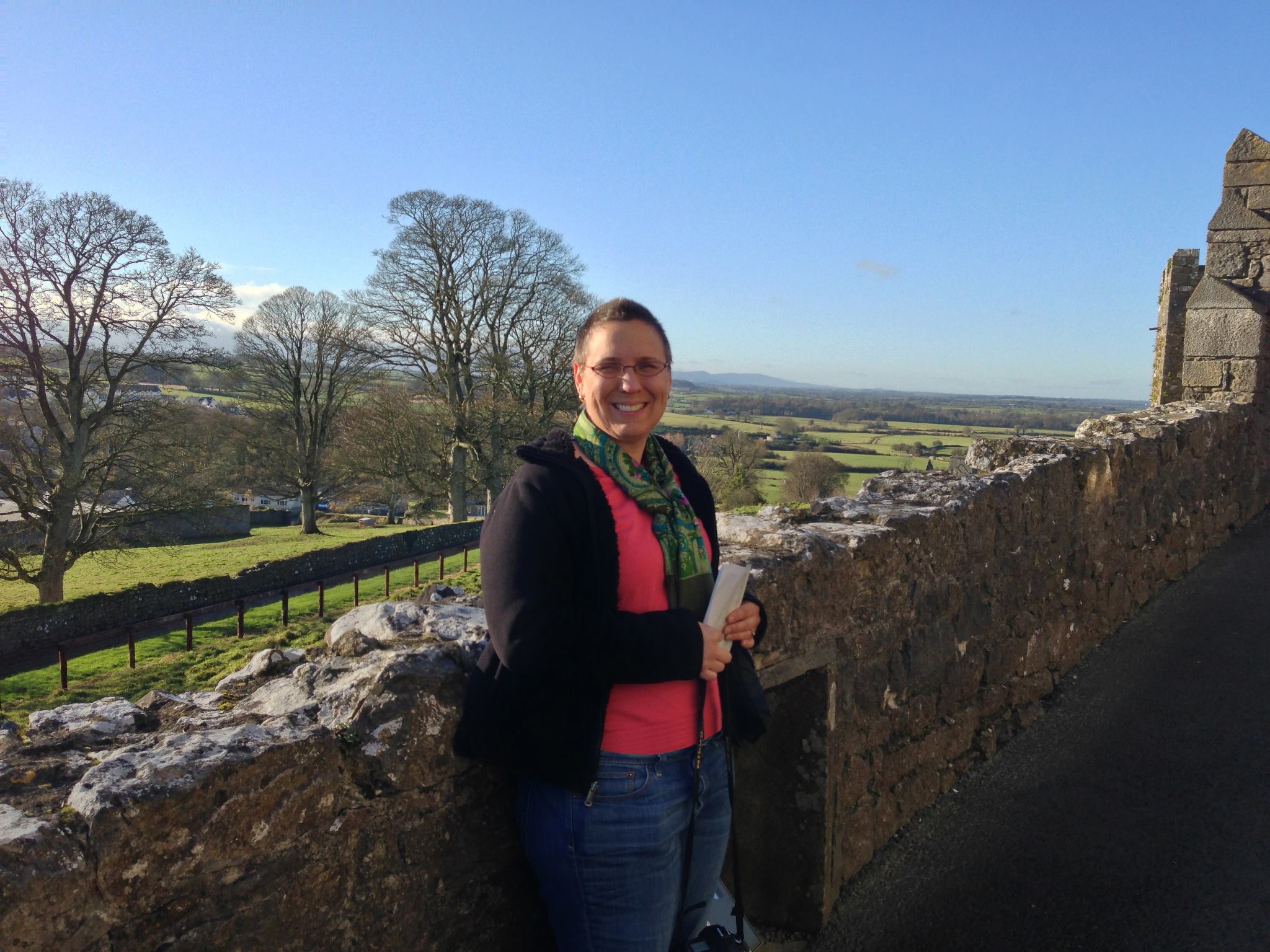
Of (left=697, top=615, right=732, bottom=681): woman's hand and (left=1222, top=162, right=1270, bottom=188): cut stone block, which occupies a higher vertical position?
(left=1222, top=162, right=1270, bottom=188): cut stone block

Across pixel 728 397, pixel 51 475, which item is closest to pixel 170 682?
pixel 51 475

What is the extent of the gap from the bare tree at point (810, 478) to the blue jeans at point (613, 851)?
20.6m

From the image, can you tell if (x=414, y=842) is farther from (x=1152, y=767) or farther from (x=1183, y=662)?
(x=1183, y=662)

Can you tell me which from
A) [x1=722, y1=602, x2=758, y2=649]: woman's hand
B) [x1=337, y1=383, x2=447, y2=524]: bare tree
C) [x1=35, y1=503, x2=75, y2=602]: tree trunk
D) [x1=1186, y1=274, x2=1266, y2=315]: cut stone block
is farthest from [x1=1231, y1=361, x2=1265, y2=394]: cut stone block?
[x1=35, y1=503, x2=75, y2=602]: tree trunk

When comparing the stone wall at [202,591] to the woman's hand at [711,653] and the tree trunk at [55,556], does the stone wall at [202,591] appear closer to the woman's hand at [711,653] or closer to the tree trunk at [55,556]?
the tree trunk at [55,556]

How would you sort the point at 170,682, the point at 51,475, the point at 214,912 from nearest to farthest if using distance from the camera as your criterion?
the point at 214,912 → the point at 170,682 → the point at 51,475

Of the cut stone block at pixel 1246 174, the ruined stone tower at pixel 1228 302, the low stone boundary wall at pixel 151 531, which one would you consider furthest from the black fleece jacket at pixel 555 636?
the low stone boundary wall at pixel 151 531

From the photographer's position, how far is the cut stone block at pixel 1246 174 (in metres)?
12.2

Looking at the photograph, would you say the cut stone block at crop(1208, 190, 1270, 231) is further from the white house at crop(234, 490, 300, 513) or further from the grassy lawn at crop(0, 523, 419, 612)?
the white house at crop(234, 490, 300, 513)

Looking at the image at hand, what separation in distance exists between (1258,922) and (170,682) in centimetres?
1363

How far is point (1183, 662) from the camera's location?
5945mm

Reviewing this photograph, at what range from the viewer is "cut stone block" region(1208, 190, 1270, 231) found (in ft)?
40.0

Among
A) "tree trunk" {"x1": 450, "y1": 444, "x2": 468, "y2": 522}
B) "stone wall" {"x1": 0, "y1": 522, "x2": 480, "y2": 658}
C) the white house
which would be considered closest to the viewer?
"stone wall" {"x1": 0, "y1": 522, "x2": 480, "y2": 658}

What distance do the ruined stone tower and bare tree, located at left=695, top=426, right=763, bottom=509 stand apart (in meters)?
10.8
